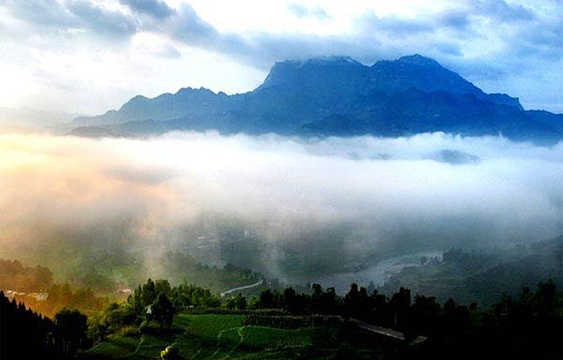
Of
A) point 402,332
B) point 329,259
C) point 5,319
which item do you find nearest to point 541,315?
point 402,332

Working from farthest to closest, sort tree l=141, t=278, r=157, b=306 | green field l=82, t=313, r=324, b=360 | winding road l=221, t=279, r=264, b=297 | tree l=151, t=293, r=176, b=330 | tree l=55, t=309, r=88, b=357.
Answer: winding road l=221, t=279, r=264, b=297 → tree l=141, t=278, r=157, b=306 → tree l=151, t=293, r=176, b=330 → tree l=55, t=309, r=88, b=357 → green field l=82, t=313, r=324, b=360

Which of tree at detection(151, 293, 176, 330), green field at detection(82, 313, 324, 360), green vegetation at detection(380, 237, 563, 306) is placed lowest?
green field at detection(82, 313, 324, 360)

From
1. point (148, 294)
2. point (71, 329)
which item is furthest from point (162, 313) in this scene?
point (148, 294)

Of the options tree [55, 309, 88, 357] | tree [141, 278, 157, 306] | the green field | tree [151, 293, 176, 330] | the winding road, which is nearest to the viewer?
the green field

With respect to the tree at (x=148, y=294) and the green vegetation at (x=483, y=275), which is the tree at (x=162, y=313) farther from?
the green vegetation at (x=483, y=275)

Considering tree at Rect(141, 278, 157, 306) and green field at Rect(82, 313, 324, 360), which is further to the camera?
tree at Rect(141, 278, 157, 306)

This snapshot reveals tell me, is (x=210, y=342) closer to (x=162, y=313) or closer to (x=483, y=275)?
(x=162, y=313)

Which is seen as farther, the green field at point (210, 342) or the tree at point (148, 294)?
the tree at point (148, 294)

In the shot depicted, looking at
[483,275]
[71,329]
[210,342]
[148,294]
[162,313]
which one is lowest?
[210,342]

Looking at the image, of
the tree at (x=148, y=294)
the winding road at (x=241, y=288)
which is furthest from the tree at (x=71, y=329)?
the winding road at (x=241, y=288)

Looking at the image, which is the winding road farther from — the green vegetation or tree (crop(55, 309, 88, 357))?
tree (crop(55, 309, 88, 357))

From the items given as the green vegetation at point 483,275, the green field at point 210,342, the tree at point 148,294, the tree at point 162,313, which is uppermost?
the green vegetation at point 483,275

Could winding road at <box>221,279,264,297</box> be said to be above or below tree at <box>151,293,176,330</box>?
above

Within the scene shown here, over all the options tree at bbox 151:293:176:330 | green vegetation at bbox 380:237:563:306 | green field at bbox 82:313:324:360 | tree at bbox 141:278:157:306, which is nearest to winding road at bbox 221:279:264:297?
green vegetation at bbox 380:237:563:306
